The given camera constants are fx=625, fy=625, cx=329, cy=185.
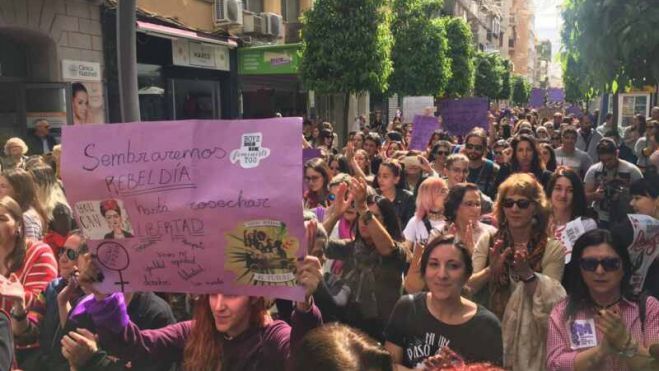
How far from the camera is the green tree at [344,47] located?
1368 cm

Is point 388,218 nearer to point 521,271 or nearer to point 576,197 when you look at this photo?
point 521,271

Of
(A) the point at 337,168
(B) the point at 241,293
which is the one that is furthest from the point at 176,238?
(A) the point at 337,168

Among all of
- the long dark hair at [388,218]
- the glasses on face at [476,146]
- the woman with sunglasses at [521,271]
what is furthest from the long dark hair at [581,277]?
the glasses on face at [476,146]

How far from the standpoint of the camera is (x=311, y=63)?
551 inches

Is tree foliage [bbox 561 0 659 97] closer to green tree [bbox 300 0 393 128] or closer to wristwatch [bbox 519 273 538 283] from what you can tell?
wristwatch [bbox 519 273 538 283]

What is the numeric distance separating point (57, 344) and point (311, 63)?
11.6 metres

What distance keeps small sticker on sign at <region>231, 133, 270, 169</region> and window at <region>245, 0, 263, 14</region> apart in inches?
636

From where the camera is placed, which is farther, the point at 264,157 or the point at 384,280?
the point at 384,280

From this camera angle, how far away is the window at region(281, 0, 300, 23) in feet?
65.9

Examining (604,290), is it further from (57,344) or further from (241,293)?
(57,344)

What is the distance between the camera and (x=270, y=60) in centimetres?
1516

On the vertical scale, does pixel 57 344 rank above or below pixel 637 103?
below

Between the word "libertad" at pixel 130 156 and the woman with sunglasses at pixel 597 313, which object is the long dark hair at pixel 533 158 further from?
the word "libertad" at pixel 130 156

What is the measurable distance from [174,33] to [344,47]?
3618 millimetres
